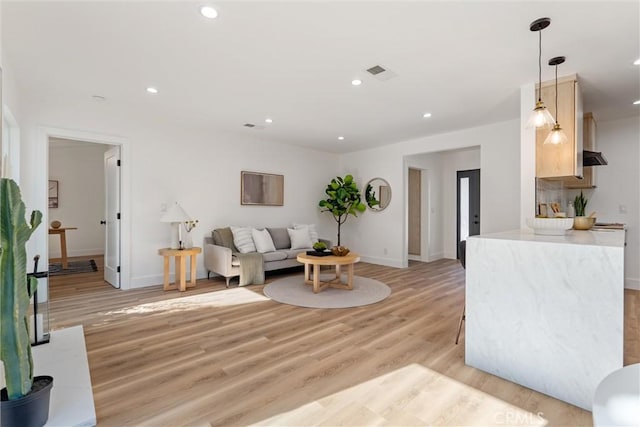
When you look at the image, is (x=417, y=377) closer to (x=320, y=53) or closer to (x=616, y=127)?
(x=320, y=53)

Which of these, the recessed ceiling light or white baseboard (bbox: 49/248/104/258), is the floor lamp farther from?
white baseboard (bbox: 49/248/104/258)

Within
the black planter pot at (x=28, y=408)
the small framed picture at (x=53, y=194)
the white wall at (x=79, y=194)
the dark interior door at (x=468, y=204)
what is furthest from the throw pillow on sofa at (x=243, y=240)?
the small framed picture at (x=53, y=194)

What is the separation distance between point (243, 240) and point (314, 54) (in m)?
3.29

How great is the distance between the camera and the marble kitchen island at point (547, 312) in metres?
1.74

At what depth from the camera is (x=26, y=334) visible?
1.50m

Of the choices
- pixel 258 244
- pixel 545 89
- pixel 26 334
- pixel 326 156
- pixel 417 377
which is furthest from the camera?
Result: pixel 326 156

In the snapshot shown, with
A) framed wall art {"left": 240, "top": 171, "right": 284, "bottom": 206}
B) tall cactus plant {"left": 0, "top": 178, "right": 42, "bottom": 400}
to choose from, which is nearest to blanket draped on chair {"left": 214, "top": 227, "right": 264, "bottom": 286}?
framed wall art {"left": 240, "top": 171, "right": 284, "bottom": 206}

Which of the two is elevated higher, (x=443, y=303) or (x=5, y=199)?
(x=5, y=199)

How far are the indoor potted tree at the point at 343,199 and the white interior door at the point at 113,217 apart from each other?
372cm

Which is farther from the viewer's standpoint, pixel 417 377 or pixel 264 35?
pixel 264 35

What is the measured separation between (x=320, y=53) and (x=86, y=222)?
8.00 meters

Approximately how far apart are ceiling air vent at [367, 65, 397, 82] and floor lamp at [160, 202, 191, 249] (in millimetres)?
3124

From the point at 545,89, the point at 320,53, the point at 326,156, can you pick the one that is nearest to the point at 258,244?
the point at 326,156

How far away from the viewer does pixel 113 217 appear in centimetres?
465
